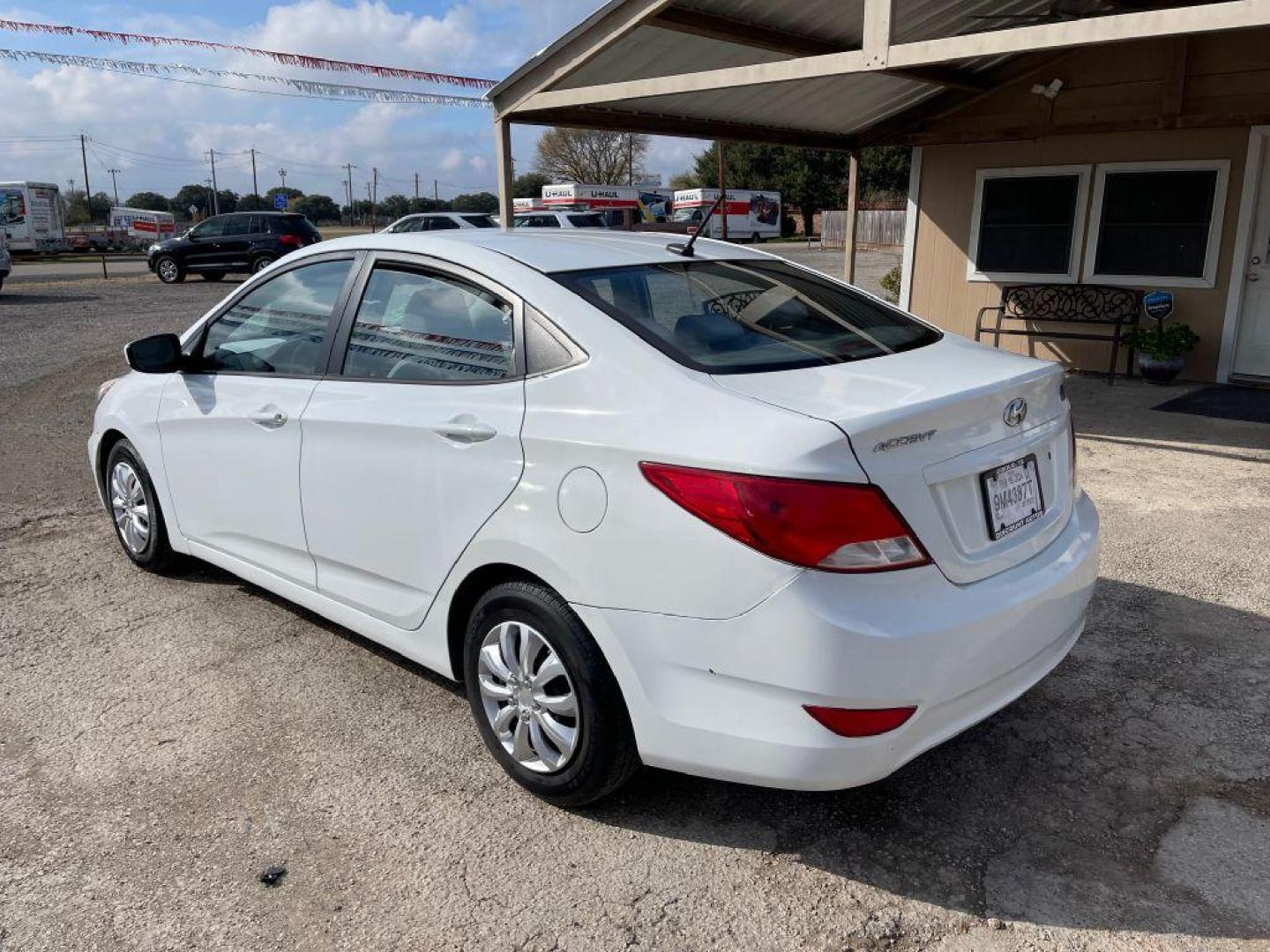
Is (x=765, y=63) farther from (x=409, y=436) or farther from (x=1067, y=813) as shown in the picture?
(x=1067, y=813)

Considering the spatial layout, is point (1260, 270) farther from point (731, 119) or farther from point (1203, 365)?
point (731, 119)

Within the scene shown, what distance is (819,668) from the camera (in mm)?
2205

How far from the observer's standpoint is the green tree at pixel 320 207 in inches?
3403

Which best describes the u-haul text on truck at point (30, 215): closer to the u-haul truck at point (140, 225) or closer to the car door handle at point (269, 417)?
the u-haul truck at point (140, 225)

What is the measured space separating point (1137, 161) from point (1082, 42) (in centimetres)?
498

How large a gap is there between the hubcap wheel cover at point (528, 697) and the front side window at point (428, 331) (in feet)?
2.54

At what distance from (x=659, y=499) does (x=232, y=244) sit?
24.5 m

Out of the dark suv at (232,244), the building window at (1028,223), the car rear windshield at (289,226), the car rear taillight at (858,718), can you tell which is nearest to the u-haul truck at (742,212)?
the car rear windshield at (289,226)

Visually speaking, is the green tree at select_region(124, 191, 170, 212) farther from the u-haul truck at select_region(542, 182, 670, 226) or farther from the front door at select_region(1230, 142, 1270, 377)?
the front door at select_region(1230, 142, 1270, 377)

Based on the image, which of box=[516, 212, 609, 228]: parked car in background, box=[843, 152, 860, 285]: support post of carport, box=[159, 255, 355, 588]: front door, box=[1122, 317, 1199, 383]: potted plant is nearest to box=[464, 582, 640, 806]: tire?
box=[159, 255, 355, 588]: front door

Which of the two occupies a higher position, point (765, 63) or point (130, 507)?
point (765, 63)

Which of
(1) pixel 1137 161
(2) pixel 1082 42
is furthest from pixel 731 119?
(2) pixel 1082 42

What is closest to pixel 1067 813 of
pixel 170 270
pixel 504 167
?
pixel 504 167

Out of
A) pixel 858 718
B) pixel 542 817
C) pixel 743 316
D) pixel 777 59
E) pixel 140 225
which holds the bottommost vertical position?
pixel 542 817
